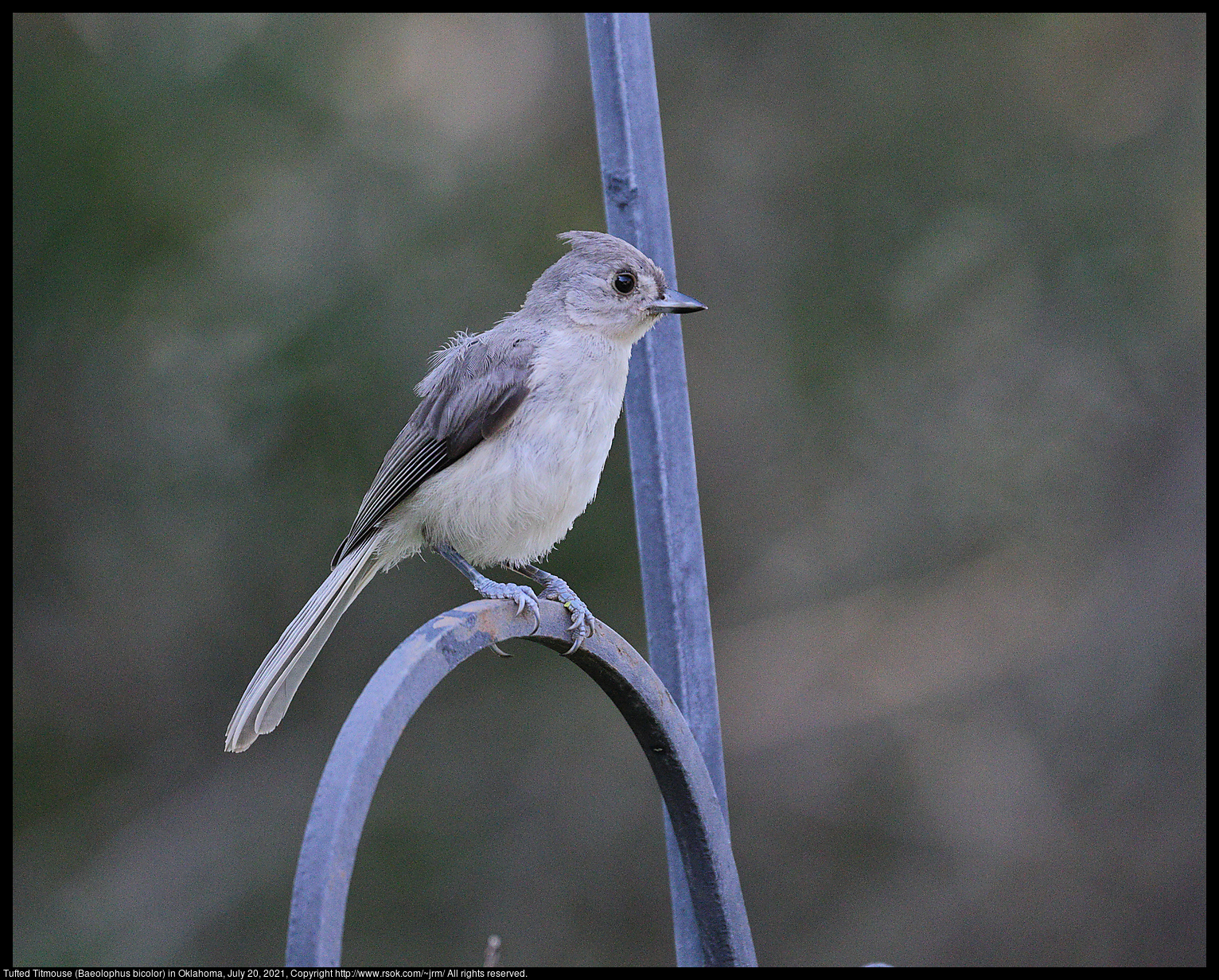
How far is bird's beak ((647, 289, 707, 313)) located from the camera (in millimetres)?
2258

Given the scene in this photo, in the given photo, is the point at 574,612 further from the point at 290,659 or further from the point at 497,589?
the point at 290,659

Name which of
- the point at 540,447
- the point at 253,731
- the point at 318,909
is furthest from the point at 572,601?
the point at 318,909

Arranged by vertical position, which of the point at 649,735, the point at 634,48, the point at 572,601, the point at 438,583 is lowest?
the point at 649,735

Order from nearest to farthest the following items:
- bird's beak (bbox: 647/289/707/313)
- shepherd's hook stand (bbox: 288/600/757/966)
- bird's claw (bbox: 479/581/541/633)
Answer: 1. shepherd's hook stand (bbox: 288/600/757/966)
2. bird's claw (bbox: 479/581/541/633)
3. bird's beak (bbox: 647/289/707/313)

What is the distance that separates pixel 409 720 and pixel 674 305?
107cm

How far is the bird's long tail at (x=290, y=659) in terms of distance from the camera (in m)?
1.98

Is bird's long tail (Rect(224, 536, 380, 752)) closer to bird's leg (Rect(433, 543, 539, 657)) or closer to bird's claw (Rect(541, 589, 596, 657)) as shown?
bird's leg (Rect(433, 543, 539, 657))

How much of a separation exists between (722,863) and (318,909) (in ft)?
2.74

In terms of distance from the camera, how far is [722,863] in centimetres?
184

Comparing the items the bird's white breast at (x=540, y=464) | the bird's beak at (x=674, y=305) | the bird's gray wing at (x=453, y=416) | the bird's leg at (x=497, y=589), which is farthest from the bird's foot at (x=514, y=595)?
the bird's beak at (x=674, y=305)

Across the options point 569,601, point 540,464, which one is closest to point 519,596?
point 569,601

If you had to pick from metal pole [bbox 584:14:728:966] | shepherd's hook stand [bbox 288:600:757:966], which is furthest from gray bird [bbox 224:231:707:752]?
shepherd's hook stand [bbox 288:600:757:966]

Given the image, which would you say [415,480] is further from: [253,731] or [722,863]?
[722,863]

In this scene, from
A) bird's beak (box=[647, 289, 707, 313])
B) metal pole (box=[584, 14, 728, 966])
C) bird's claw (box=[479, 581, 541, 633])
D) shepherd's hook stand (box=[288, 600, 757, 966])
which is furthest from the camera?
bird's beak (box=[647, 289, 707, 313])
